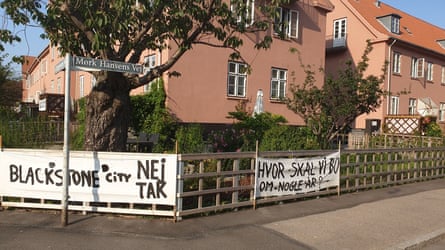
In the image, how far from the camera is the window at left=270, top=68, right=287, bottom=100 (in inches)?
764

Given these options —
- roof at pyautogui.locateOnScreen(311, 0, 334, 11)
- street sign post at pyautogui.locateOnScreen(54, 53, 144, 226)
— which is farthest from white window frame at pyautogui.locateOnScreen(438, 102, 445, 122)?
street sign post at pyautogui.locateOnScreen(54, 53, 144, 226)

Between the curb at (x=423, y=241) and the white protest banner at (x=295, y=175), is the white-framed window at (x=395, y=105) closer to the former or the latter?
the white protest banner at (x=295, y=175)

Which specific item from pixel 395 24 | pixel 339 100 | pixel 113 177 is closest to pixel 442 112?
pixel 395 24

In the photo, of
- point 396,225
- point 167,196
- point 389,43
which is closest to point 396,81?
point 389,43

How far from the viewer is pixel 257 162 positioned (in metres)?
7.29

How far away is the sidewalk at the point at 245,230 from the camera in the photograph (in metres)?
5.29

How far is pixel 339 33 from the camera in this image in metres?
28.5

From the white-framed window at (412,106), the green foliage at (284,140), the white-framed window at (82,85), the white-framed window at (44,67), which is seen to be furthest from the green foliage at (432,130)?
the white-framed window at (44,67)

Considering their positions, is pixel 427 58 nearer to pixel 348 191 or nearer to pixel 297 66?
pixel 297 66

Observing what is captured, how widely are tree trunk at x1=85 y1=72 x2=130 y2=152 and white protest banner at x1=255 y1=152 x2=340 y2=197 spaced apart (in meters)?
2.83

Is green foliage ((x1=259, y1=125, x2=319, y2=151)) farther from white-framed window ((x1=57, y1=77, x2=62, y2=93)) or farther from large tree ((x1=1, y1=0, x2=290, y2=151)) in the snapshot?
white-framed window ((x1=57, y1=77, x2=62, y2=93))

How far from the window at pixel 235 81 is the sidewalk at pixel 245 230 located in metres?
10.5

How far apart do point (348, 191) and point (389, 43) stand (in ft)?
65.5

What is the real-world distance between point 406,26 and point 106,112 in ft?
106
